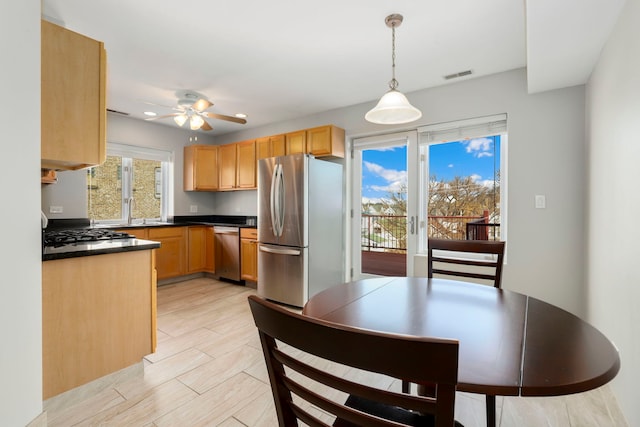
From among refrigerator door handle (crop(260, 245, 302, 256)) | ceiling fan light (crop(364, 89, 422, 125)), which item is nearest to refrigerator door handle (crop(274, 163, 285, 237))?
refrigerator door handle (crop(260, 245, 302, 256))

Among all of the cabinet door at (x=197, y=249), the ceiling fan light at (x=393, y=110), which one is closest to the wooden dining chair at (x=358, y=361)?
the ceiling fan light at (x=393, y=110)

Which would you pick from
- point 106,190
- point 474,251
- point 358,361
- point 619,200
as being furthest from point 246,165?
point 358,361

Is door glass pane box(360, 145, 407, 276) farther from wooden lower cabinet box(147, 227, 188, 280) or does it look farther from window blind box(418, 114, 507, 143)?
wooden lower cabinet box(147, 227, 188, 280)

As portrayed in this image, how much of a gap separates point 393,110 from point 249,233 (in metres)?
3.07

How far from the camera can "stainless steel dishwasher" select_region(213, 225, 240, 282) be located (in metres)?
4.60

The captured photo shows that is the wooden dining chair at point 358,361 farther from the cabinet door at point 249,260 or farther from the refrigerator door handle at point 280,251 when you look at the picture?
the cabinet door at point 249,260

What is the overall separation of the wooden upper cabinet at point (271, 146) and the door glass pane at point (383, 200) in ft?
3.95

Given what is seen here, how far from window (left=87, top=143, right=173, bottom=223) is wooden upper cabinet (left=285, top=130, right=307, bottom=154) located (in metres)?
2.30

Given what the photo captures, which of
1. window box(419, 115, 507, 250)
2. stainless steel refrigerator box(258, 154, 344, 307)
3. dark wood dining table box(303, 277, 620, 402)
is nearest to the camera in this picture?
dark wood dining table box(303, 277, 620, 402)

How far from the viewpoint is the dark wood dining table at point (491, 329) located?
0.73 metres

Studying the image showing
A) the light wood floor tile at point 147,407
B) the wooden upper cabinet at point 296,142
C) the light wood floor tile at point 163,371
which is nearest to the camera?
the light wood floor tile at point 147,407

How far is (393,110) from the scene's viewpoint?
2.00m

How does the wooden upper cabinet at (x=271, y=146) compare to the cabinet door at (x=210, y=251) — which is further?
the cabinet door at (x=210, y=251)

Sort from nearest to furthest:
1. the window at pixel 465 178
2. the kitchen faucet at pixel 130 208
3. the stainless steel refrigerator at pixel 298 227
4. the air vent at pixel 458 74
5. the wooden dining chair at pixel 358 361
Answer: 1. the wooden dining chair at pixel 358 361
2. the air vent at pixel 458 74
3. the window at pixel 465 178
4. the stainless steel refrigerator at pixel 298 227
5. the kitchen faucet at pixel 130 208
